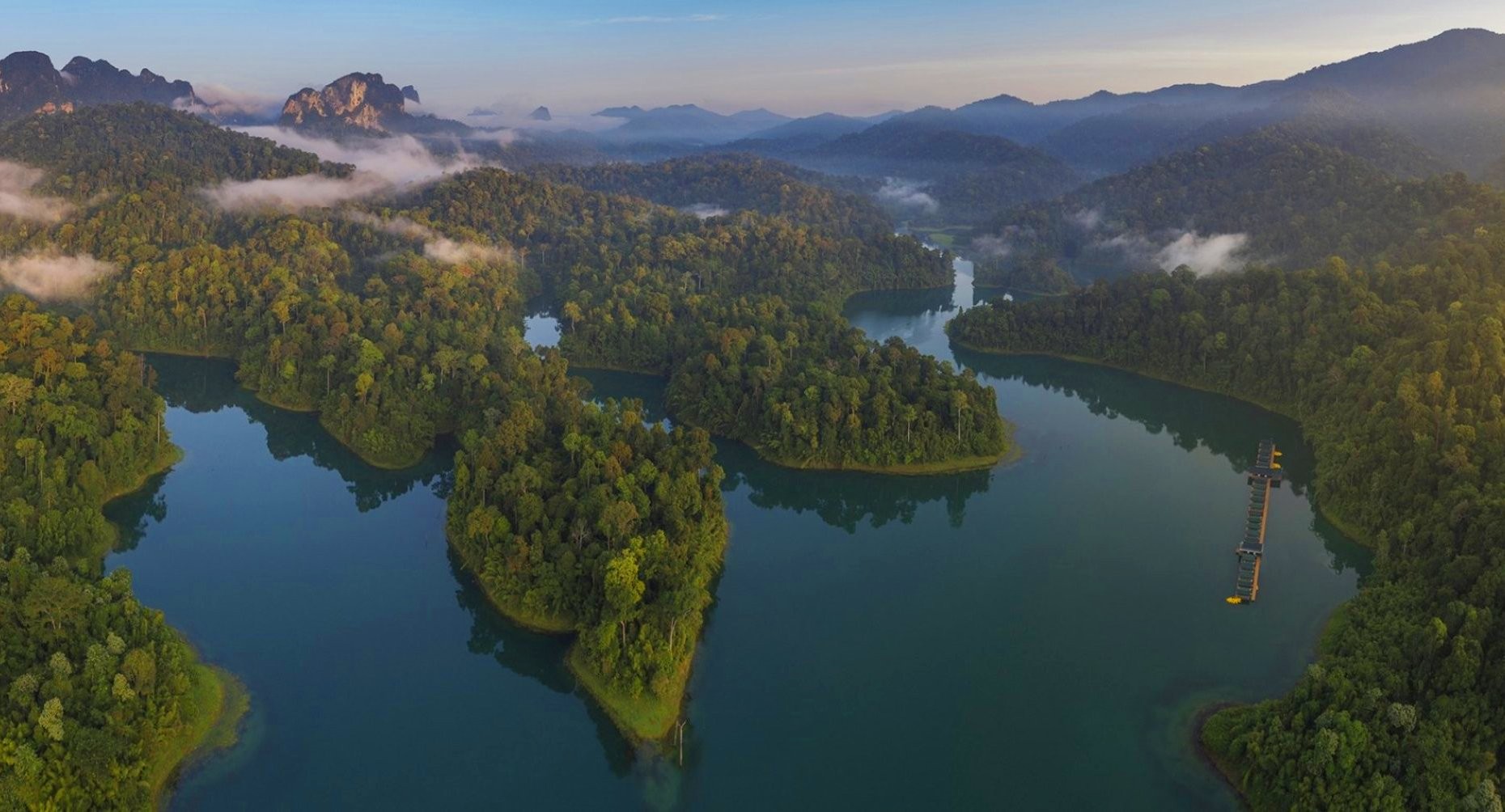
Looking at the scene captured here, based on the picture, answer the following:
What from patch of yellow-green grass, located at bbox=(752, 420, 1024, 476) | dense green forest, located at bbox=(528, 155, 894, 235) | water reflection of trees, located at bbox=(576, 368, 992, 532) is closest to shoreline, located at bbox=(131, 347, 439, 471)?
water reflection of trees, located at bbox=(576, 368, 992, 532)

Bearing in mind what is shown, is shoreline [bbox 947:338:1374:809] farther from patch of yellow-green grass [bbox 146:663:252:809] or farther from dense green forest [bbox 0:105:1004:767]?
patch of yellow-green grass [bbox 146:663:252:809]

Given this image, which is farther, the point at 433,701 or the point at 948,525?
the point at 948,525

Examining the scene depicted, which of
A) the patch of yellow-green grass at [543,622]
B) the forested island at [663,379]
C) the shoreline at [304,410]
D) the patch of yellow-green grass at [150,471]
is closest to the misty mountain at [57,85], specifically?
the forested island at [663,379]

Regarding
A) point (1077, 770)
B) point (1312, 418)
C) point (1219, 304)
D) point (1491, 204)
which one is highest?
point (1491, 204)

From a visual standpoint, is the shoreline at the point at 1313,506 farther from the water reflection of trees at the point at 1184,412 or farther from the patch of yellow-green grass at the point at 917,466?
the patch of yellow-green grass at the point at 917,466

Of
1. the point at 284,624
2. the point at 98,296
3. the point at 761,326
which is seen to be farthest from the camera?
the point at 98,296

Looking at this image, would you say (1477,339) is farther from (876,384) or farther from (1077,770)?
(1077,770)

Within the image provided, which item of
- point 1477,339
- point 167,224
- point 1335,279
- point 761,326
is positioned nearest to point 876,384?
point 761,326
